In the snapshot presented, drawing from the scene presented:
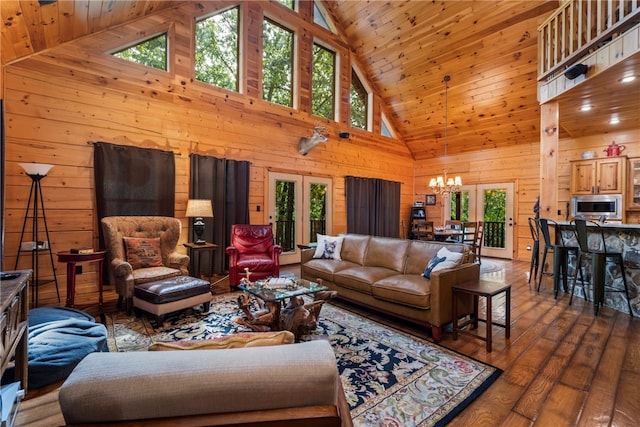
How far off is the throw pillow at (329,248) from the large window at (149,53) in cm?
366

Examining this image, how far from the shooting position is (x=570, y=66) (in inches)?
154

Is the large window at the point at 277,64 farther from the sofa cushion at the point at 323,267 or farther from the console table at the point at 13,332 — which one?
the console table at the point at 13,332

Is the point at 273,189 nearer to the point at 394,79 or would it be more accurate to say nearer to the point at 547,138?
the point at 394,79

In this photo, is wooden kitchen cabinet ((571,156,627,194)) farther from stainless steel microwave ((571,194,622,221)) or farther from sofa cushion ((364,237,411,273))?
sofa cushion ((364,237,411,273))

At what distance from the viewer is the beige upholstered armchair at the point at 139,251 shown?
10.7 feet

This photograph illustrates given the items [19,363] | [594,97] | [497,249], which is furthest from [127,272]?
[497,249]

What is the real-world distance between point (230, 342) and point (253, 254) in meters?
3.56

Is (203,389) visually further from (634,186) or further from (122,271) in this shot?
(634,186)

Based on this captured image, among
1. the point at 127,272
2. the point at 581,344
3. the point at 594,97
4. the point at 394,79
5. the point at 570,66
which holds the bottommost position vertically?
the point at 581,344

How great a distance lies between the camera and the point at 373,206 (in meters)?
7.75

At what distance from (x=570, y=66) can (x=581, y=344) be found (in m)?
3.41

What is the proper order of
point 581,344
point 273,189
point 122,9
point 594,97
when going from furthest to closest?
point 273,189, point 594,97, point 122,9, point 581,344

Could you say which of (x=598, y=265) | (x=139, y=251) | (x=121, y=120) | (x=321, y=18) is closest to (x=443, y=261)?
(x=598, y=265)

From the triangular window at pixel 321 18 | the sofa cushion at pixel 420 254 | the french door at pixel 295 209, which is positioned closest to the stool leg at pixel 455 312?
the sofa cushion at pixel 420 254
